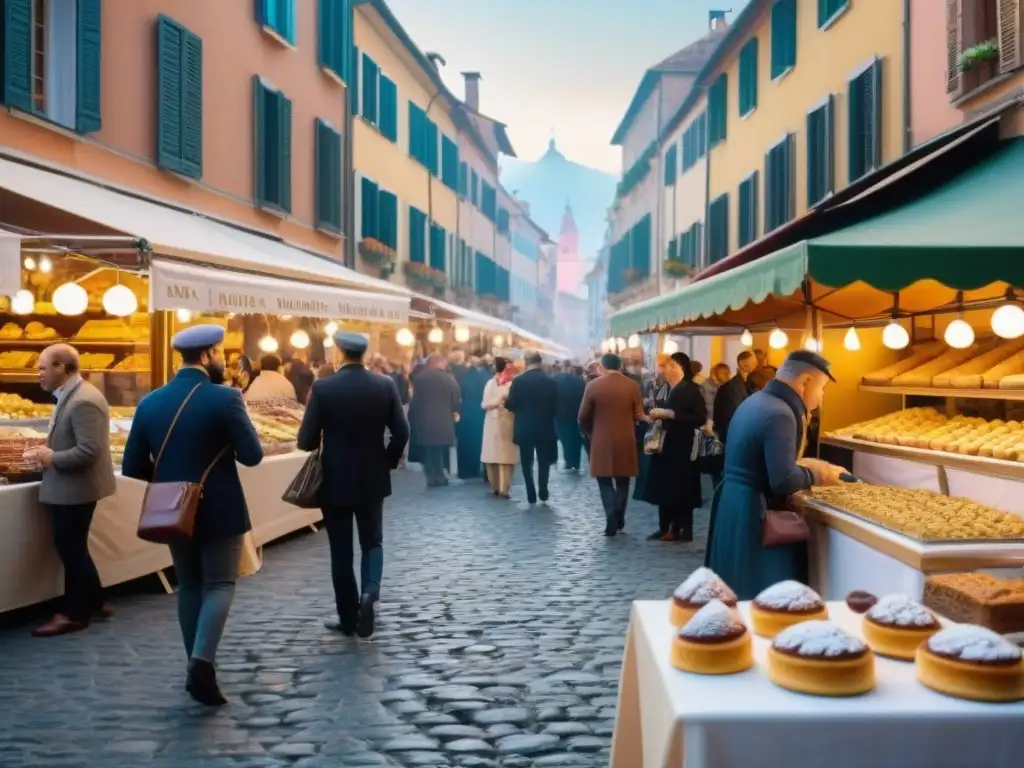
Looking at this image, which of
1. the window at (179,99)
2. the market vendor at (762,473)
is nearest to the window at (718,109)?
the window at (179,99)

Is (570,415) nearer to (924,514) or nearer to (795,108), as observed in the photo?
(795,108)

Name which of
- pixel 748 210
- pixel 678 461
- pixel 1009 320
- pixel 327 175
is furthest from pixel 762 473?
pixel 327 175

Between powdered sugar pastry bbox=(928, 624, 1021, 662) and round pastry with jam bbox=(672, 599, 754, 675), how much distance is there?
20.1 inches

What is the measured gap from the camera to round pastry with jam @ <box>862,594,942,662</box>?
3510 mm

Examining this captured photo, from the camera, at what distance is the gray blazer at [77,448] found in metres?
7.50

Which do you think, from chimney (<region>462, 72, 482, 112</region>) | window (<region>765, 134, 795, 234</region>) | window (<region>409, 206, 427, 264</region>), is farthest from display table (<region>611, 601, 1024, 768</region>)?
chimney (<region>462, 72, 482, 112</region>)

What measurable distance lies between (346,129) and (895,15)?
39.9 ft

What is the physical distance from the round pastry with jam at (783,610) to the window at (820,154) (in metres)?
13.3

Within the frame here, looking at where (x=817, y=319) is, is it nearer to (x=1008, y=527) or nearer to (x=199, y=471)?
(x=1008, y=527)

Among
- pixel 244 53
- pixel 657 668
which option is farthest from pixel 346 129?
pixel 657 668

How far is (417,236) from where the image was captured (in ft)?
99.8

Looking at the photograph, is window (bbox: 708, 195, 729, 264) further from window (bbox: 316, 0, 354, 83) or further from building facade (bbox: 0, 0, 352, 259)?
window (bbox: 316, 0, 354, 83)

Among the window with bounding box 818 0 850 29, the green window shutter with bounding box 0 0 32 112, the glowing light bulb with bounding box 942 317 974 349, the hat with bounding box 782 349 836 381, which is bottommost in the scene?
the hat with bounding box 782 349 836 381

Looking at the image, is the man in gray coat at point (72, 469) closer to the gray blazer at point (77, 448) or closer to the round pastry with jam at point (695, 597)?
the gray blazer at point (77, 448)
